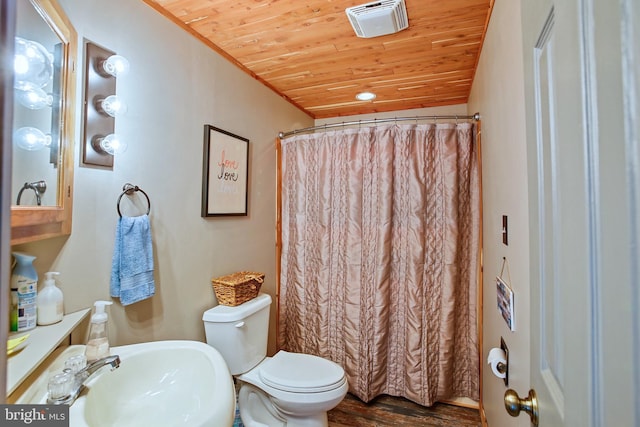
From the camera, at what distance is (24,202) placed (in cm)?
78

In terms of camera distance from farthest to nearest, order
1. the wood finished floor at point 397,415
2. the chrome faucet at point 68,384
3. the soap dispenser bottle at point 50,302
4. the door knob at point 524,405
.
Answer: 1. the wood finished floor at point 397,415
2. the soap dispenser bottle at point 50,302
3. the chrome faucet at point 68,384
4. the door knob at point 524,405

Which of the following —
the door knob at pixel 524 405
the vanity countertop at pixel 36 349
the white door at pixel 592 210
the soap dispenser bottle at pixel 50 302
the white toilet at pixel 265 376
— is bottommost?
the white toilet at pixel 265 376

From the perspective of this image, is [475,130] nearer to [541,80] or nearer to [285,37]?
[285,37]

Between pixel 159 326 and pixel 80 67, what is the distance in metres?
1.16

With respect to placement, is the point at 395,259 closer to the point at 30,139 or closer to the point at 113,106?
the point at 113,106

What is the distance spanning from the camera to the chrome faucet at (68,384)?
0.76 m

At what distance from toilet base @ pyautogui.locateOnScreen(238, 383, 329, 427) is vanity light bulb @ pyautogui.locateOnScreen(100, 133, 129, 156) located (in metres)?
1.43

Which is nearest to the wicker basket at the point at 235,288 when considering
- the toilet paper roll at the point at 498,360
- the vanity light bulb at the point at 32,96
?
the vanity light bulb at the point at 32,96

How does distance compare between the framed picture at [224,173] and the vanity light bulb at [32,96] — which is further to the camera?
the framed picture at [224,173]

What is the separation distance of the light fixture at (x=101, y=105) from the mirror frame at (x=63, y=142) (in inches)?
2.6

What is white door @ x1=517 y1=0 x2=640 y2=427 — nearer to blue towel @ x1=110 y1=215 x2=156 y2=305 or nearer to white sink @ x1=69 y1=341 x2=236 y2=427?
white sink @ x1=69 y1=341 x2=236 y2=427

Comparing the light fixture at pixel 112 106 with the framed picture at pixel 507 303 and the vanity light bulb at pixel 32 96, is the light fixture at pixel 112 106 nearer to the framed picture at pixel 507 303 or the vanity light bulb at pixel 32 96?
the vanity light bulb at pixel 32 96

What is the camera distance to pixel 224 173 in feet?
5.98

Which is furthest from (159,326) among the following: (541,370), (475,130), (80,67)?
(475,130)
